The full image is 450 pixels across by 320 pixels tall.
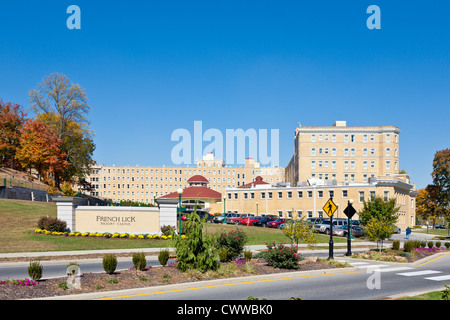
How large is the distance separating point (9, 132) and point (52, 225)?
43.5 metres

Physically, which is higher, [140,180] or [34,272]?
[140,180]

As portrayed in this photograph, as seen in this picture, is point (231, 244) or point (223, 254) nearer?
point (223, 254)

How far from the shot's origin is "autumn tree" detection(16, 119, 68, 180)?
59.8 meters

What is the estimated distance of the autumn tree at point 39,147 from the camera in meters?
59.8

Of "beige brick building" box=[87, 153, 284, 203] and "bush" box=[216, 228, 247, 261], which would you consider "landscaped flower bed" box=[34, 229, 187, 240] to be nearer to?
"bush" box=[216, 228, 247, 261]

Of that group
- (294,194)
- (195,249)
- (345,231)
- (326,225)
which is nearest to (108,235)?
(195,249)

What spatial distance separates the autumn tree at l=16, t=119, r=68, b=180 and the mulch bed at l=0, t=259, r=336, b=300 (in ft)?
162

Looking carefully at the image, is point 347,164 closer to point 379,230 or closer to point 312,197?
point 312,197

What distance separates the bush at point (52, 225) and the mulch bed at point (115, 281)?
17.0 metres

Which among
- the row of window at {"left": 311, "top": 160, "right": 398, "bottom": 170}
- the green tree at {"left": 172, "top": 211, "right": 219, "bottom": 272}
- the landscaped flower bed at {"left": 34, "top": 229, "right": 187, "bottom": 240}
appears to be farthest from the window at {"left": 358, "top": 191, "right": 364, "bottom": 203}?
the green tree at {"left": 172, "top": 211, "right": 219, "bottom": 272}

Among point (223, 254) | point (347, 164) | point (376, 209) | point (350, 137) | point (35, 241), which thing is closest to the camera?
point (223, 254)

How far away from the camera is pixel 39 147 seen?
5984 centimetres
